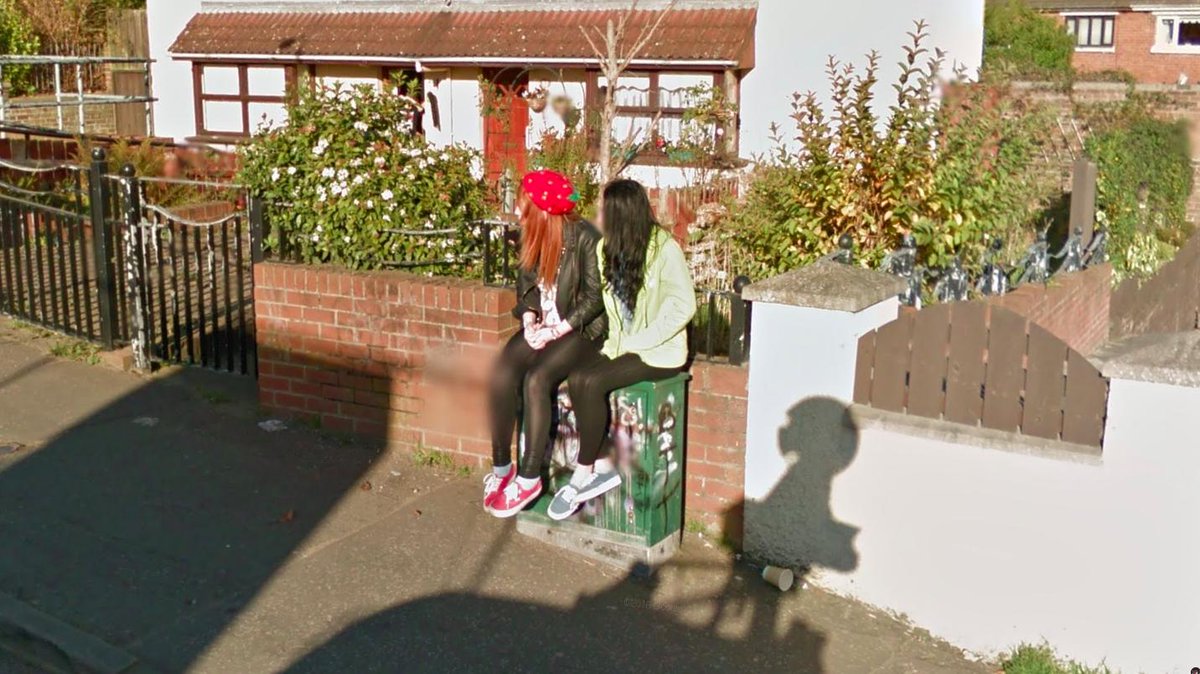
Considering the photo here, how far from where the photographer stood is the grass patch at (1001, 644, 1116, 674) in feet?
16.9

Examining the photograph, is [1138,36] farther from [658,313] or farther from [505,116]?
[658,313]

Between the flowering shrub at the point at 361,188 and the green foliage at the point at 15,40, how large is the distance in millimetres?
18840

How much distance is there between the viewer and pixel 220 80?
22938 mm

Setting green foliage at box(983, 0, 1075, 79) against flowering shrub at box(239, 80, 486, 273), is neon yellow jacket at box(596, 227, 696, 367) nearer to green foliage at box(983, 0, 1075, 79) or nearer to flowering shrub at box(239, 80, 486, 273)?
flowering shrub at box(239, 80, 486, 273)

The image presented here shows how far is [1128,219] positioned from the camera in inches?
511

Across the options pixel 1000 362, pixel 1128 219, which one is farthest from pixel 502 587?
pixel 1128 219

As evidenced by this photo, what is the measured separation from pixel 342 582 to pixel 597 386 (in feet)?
4.66

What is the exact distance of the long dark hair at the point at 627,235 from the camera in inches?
225

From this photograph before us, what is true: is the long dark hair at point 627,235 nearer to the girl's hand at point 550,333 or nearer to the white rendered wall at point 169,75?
the girl's hand at point 550,333

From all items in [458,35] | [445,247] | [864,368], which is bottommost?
[864,368]

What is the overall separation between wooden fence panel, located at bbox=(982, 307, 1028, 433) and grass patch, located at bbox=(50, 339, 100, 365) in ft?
19.0

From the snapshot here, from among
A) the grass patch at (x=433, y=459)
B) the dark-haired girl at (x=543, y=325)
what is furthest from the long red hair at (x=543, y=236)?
the grass patch at (x=433, y=459)

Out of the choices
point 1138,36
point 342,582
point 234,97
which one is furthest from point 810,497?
point 1138,36

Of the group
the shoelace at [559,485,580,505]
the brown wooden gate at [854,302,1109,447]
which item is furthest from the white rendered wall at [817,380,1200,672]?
the shoelace at [559,485,580,505]
